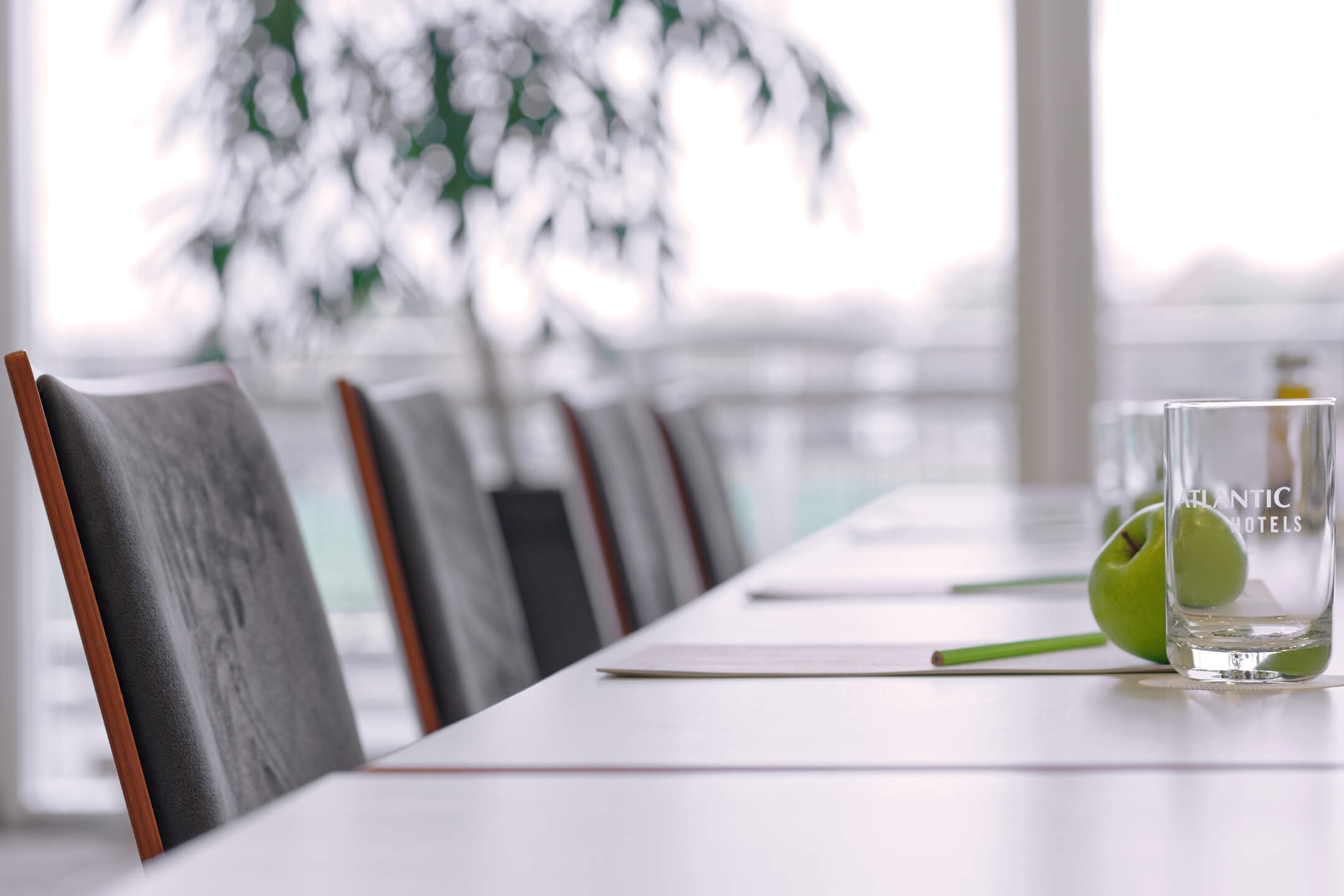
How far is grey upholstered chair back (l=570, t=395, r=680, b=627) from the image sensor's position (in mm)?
1871

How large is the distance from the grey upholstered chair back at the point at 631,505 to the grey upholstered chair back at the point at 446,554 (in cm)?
23

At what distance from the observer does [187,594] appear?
35.0 inches

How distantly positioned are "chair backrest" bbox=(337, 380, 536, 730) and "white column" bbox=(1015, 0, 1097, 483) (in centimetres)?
213

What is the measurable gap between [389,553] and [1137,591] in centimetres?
73

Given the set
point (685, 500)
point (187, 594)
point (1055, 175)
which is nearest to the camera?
point (187, 594)

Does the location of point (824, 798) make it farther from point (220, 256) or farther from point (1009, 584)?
point (220, 256)

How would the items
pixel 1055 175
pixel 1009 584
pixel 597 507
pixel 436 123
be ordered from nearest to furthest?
pixel 1009 584
pixel 597 507
pixel 436 123
pixel 1055 175

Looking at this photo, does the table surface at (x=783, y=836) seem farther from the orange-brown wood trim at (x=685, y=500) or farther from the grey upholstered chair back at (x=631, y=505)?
the orange-brown wood trim at (x=685, y=500)

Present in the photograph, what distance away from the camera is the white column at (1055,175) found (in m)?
3.30

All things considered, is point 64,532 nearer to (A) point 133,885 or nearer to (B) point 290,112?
(A) point 133,885

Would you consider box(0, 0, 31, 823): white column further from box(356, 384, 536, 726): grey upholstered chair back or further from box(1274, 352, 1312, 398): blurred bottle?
box(1274, 352, 1312, 398): blurred bottle

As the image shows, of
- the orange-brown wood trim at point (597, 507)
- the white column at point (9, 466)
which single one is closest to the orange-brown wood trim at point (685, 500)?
the orange-brown wood trim at point (597, 507)

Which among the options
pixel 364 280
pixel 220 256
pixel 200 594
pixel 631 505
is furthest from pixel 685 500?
pixel 200 594

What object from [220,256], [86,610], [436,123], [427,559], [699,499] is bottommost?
[699,499]
